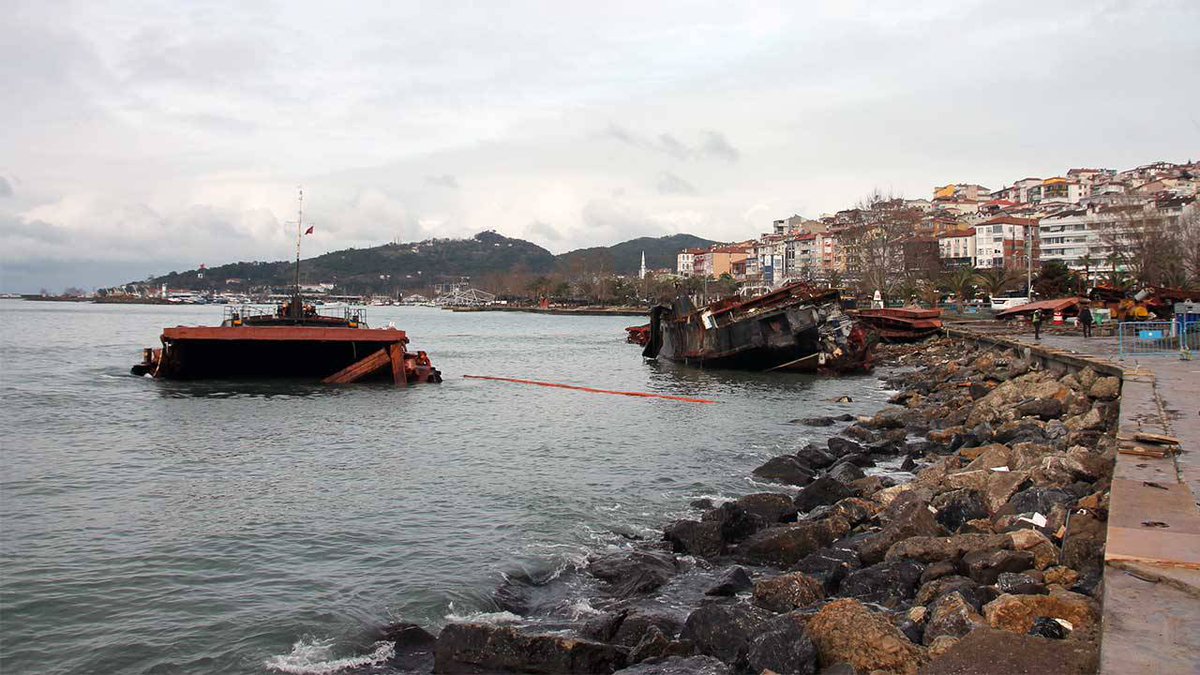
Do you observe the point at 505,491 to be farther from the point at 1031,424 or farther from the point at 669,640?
the point at 1031,424

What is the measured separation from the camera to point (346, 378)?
96.8 ft

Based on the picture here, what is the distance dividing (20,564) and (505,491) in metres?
6.37

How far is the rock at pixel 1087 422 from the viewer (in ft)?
43.0

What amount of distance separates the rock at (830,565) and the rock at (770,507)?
1.71m

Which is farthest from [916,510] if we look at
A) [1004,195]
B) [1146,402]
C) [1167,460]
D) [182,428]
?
[1004,195]

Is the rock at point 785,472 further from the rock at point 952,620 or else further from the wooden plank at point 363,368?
the wooden plank at point 363,368

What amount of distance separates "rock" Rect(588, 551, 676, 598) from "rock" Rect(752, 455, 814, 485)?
16.0ft

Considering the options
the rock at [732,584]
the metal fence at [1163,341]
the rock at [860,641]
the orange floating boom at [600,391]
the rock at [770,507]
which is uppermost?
the metal fence at [1163,341]

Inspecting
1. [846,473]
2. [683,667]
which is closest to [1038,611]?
[683,667]

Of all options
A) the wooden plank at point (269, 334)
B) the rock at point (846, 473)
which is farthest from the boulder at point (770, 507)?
the wooden plank at point (269, 334)

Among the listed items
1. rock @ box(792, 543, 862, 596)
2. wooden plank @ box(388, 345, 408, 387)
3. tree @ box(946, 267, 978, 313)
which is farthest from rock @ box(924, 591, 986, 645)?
tree @ box(946, 267, 978, 313)

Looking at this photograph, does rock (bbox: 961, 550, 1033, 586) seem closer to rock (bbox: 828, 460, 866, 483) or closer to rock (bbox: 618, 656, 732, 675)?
rock (bbox: 618, 656, 732, 675)

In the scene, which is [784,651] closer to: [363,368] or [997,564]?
[997,564]

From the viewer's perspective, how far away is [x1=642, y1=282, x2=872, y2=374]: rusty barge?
34562 millimetres
